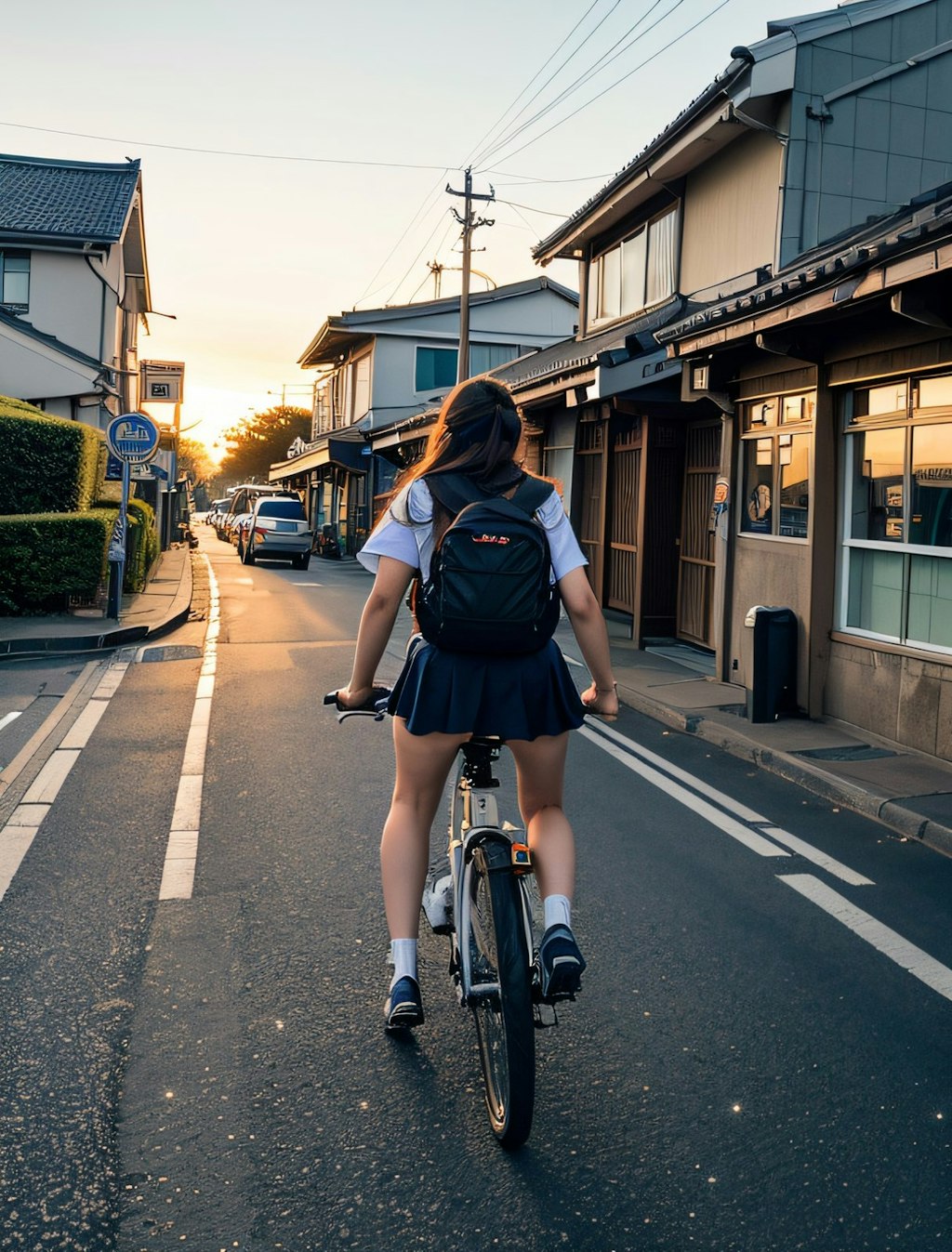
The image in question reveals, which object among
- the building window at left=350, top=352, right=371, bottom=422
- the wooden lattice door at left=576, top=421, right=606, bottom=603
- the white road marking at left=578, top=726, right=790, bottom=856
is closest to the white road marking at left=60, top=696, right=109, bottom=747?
the white road marking at left=578, top=726, right=790, bottom=856

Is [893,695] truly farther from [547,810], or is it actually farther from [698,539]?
[698,539]

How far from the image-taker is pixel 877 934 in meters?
4.99

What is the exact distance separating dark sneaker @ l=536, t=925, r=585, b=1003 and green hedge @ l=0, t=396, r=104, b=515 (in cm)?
1775

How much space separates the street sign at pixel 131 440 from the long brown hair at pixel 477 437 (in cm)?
1508

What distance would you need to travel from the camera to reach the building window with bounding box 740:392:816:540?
10.7m

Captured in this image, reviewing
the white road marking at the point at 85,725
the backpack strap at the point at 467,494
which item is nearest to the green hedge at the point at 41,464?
the white road marking at the point at 85,725

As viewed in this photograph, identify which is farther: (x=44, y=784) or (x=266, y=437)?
(x=266, y=437)

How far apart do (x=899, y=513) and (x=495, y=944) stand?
7.23 m

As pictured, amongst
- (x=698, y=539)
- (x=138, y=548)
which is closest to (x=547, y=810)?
(x=698, y=539)

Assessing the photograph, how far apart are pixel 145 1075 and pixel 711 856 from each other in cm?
334

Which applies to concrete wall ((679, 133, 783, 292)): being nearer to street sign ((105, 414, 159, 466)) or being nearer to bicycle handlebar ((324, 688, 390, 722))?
street sign ((105, 414, 159, 466))

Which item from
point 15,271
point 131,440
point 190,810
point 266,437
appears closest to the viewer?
point 190,810

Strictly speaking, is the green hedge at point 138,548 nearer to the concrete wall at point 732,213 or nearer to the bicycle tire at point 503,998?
the concrete wall at point 732,213

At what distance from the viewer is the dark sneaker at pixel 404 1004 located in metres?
3.49
